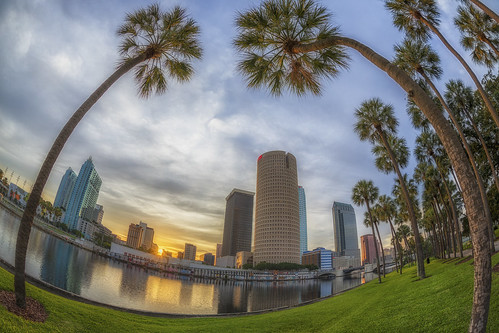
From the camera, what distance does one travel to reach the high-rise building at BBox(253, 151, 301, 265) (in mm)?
164875

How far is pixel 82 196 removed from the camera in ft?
568

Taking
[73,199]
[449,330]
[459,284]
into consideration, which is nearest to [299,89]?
[449,330]

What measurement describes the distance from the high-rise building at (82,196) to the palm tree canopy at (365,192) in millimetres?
196145

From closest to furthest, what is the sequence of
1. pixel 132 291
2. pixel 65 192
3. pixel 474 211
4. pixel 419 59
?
pixel 474 211
pixel 419 59
pixel 132 291
pixel 65 192

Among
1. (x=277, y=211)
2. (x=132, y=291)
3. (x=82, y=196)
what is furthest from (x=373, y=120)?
(x=82, y=196)

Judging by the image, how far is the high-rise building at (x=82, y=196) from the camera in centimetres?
16988

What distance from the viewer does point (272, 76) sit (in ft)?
26.7

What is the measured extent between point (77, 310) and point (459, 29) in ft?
81.3

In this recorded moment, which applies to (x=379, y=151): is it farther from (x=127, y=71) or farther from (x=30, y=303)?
(x=30, y=303)

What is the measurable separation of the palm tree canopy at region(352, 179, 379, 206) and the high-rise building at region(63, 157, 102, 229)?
196 metres

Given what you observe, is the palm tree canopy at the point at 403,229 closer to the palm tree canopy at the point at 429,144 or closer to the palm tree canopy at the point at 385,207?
the palm tree canopy at the point at 385,207

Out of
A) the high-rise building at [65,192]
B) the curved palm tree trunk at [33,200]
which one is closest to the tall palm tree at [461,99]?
the curved palm tree trunk at [33,200]

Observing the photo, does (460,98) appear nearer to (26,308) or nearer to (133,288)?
(26,308)

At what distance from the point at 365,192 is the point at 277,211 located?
143963 millimetres
